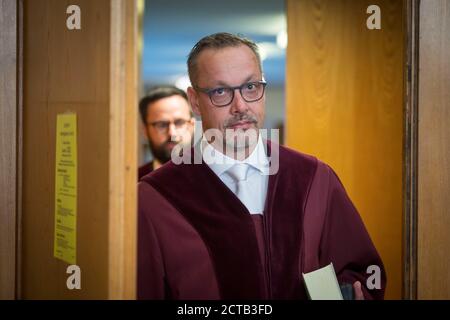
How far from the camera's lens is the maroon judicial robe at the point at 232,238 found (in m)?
1.75

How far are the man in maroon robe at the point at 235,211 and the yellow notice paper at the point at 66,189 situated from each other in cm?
21

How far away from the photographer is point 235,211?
1.82 metres

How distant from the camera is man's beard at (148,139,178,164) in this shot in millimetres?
2196

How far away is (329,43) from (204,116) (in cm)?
64

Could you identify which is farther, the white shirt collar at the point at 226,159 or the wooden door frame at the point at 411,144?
the white shirt collar at the point at 226,159

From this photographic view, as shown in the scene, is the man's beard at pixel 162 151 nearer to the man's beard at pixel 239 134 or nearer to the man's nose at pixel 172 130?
the man's nose at pixel 172 130

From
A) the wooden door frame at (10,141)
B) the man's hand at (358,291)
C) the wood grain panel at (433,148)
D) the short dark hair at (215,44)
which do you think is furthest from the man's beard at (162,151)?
the wood grain panel at (433,148)

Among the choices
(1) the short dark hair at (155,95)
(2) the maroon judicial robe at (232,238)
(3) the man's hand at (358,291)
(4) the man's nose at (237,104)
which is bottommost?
(3) the man's hand at (358,291)

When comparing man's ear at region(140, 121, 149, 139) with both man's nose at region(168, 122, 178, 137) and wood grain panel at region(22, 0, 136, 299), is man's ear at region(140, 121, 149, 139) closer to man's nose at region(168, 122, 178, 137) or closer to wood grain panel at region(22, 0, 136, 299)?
man's nose at region(168, 122, 178, 137)

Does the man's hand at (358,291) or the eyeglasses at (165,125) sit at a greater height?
the eyeglasses at (165,125)

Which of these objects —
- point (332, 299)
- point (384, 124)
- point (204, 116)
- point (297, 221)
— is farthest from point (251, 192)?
point (384, 124)

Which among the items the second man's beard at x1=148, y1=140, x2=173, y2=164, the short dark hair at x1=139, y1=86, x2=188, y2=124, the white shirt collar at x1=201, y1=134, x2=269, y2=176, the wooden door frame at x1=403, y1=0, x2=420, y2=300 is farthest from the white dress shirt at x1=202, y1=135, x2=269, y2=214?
the short dark hair at x1=139, y1=86, x2=188, y2=124

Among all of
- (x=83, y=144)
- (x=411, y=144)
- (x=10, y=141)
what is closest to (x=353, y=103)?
(x=411, y=144)

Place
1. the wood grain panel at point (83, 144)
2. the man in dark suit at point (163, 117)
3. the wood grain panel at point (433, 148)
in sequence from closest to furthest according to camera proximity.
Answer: the wood grain panel at point (83, 144), the wood grain panel at point (433, 148), the man in dark suit at point (163, 117)
